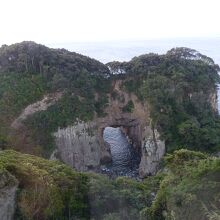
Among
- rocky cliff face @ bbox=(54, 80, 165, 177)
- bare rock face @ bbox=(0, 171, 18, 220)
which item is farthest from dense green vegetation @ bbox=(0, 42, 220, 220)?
bare rock face @ bbox=(0, 171, 18, 220)

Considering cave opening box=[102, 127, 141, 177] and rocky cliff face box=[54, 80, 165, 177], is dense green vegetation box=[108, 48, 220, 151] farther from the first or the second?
cave opening box=[102, 127, 141, 177]

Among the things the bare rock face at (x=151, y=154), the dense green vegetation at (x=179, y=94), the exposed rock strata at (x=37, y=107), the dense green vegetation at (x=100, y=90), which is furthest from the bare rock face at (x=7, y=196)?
the dense green vegetation at (x=179, y=94)

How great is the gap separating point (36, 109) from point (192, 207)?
1204 inches

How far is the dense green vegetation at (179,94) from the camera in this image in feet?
162

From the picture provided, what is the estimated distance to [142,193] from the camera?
1208 inches

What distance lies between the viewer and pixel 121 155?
5612 centimetres

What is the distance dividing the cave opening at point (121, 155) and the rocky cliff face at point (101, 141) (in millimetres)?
1115

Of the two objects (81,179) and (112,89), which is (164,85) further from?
(81,179)

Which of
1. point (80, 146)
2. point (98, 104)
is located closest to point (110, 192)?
point (80, 146)

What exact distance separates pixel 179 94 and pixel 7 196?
2939 centimetres

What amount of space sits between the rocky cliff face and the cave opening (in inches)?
43.9

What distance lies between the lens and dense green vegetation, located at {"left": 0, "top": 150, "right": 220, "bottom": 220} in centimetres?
→ 2233

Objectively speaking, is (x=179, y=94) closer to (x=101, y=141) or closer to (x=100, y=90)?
(x=100, y=90)

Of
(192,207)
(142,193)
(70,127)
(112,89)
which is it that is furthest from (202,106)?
(192,207)
